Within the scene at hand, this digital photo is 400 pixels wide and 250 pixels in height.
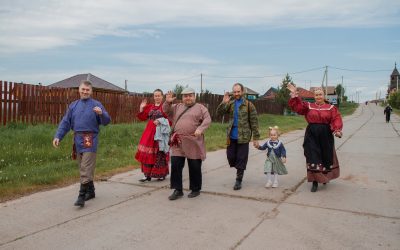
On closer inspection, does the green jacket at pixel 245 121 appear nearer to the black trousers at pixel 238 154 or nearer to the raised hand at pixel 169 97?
the black trousers at pixel 238 154

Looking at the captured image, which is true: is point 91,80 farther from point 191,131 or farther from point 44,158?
point 191,131

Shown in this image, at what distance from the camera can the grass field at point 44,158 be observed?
7234 millimetres

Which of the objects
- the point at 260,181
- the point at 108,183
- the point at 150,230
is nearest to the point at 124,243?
the point at 150,230

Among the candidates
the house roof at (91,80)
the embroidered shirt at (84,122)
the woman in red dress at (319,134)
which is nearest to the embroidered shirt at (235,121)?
the woman in red dress at (319,134)

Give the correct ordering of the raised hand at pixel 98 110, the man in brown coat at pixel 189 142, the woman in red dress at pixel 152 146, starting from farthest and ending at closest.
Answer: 1. the woman in red dress at pixel 152 146
2. the man in brown coat at pixel 189 142
3. the raised hand at pixel 98 110

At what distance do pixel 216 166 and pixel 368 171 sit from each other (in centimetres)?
327

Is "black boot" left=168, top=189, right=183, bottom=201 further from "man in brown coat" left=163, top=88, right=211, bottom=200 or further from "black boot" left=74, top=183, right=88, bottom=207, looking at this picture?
"black boot" left=74, top=183, right=88, bottom=207

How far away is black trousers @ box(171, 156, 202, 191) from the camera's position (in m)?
6.45

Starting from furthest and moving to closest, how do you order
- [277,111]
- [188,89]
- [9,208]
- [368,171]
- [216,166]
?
[277,111], [216,166], [368,171], [188,89], [9,208]

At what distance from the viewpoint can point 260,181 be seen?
7824 millimetres

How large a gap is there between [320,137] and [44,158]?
6131 millimetres

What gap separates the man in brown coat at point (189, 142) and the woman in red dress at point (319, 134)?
5.59 feet

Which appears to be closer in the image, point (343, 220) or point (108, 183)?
point (343, 220)

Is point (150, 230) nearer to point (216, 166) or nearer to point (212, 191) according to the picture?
point (212, 191)
